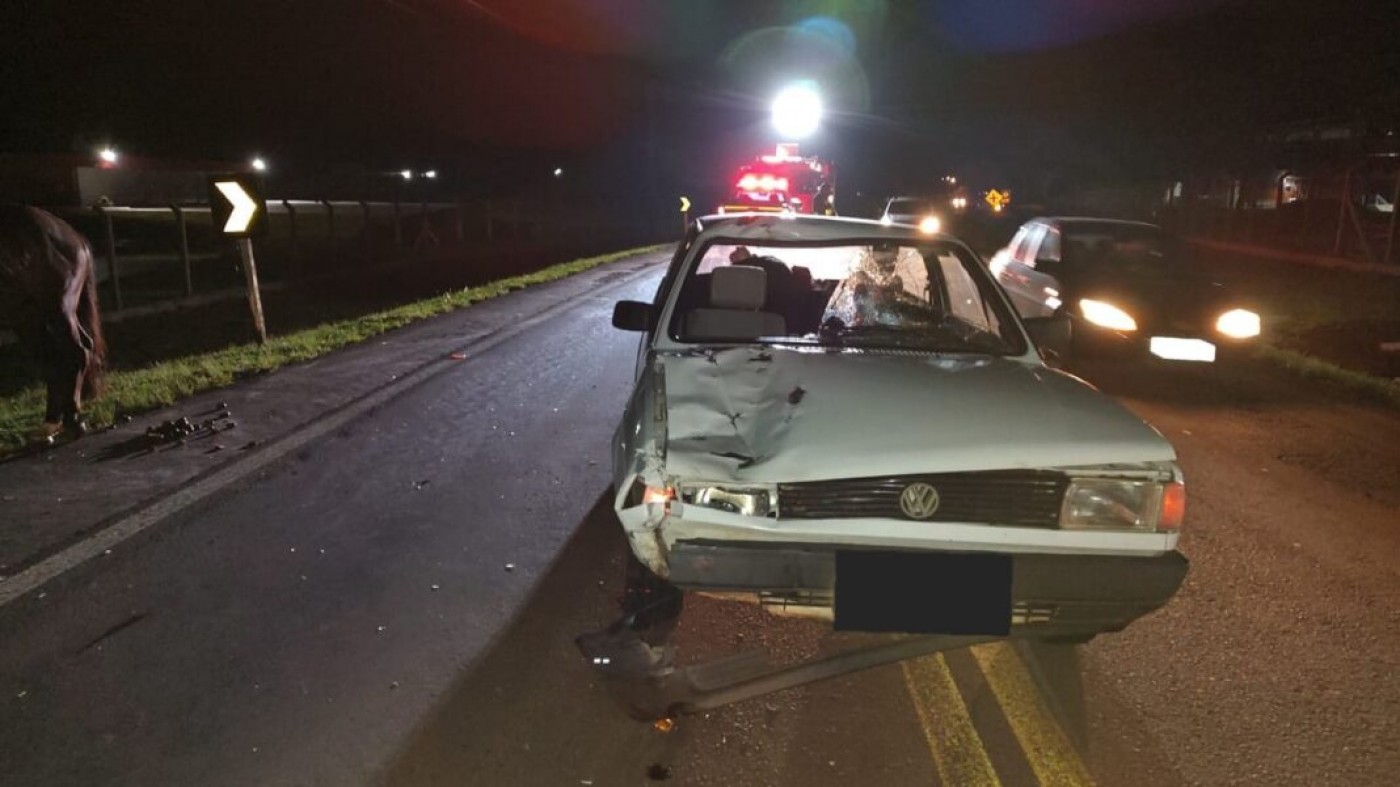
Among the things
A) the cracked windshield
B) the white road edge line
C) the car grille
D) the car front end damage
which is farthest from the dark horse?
the car grille

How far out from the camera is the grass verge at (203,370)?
309 inches

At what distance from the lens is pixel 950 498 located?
351 cm

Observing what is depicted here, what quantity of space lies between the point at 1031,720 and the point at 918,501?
37.2 inches

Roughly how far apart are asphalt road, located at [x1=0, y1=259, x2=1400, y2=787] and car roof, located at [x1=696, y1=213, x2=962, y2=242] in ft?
5.64

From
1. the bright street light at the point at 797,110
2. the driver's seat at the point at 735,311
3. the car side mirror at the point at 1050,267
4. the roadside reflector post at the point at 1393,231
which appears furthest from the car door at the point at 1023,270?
the bright street light at the point at 797,110

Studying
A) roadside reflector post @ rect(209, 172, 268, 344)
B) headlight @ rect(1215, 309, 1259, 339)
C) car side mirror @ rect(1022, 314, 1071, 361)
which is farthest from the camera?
roadside reflector post @ rect(209, 172, 268, 344)

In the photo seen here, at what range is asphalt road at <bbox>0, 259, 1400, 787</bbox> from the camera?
11.1ft

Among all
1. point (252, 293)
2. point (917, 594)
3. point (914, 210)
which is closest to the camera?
point (917, 594)

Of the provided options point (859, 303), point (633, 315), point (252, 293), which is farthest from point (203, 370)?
point (859, 303)

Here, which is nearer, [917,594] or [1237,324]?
[917,594]

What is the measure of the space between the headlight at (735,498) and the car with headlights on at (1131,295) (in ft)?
24.8

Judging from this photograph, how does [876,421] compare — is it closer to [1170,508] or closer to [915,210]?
[1170,508]

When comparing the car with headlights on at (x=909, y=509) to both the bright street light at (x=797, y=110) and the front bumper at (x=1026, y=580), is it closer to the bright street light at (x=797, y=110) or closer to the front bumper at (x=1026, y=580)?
the front bumper at (x=1026, y=580)

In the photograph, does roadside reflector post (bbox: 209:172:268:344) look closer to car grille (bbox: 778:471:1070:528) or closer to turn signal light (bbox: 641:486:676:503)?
turn signal light (bbox: 641:486:676:503)
